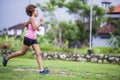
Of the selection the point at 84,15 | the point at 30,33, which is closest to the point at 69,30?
the point at 84,15

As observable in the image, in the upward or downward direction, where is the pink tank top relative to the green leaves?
upward

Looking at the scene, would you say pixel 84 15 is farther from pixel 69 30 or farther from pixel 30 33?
pixel 30 33

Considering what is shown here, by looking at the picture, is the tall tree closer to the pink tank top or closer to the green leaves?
the green leaves

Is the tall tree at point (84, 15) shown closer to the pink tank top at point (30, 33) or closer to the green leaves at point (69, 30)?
the green leaves at point (69, 30)

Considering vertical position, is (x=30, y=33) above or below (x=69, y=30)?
above

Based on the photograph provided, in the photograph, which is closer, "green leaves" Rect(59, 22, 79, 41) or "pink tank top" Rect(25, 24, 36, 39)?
"pink tank top" Rect(25, 24, 36, 39)

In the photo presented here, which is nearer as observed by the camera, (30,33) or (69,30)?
(30,33)

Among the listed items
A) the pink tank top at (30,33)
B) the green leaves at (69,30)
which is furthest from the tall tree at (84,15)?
the pink tank top at (30,33)

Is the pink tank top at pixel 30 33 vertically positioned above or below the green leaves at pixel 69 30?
above

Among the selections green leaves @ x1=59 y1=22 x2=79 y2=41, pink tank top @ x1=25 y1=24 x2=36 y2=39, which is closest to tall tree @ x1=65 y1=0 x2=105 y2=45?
green leaves @ x1=59 y1=22 x2=79 y2=41

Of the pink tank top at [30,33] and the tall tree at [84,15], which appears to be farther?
the tall tree at [84,15]

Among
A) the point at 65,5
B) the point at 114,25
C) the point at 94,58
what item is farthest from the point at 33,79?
the point at 65,5

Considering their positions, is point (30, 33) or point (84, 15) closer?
point (30, 33)

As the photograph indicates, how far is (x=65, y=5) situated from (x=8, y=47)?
10676mm
